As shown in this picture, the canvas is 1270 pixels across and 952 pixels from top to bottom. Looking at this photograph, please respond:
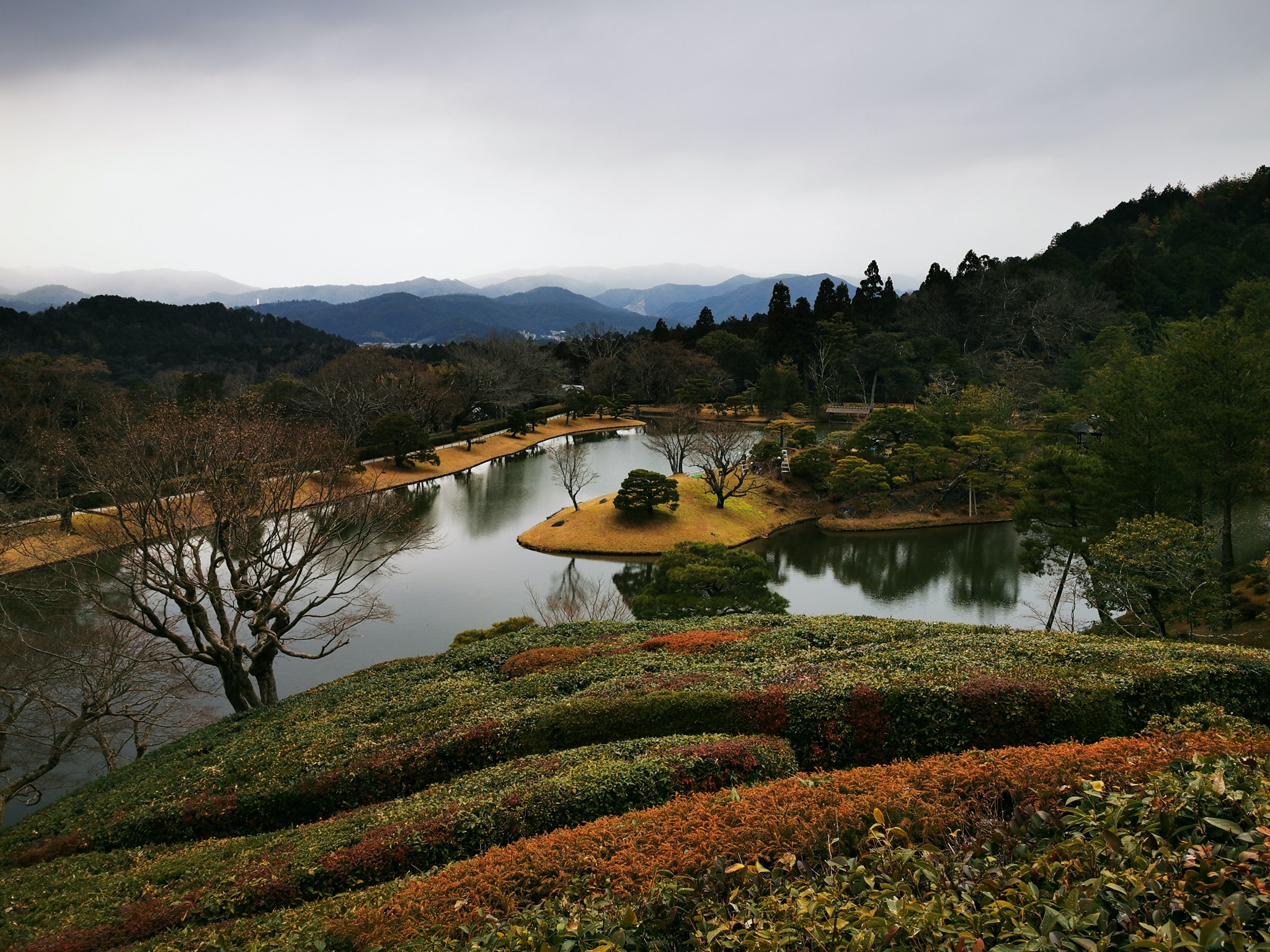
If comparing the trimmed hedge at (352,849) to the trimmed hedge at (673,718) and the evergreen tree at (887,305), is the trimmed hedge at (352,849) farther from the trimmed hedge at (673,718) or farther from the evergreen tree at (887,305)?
the evergreen tree at (887,305)

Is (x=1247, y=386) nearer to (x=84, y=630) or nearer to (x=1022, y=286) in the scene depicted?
(x=84, y=630)

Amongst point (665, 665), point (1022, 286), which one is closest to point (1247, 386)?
point (665, 665)

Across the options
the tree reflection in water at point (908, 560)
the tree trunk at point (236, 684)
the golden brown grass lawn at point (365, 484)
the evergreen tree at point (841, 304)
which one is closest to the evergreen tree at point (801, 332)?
the evergreen tree at point (841, 304)

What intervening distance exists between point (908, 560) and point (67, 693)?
24205 mm

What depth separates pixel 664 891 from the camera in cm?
314

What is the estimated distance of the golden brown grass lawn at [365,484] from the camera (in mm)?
12984

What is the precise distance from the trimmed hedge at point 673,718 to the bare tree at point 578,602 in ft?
27.3

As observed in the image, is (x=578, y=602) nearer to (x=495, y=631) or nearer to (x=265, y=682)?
(x=495, y=631)

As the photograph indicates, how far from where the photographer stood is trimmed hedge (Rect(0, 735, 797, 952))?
15.2 feet

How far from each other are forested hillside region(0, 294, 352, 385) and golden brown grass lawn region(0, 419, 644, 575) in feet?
93.5

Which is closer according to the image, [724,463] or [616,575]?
[616,575]

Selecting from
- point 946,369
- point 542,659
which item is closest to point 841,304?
point 946,369

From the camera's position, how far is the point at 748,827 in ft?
12.0

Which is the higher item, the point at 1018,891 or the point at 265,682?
the point at 1018,891
